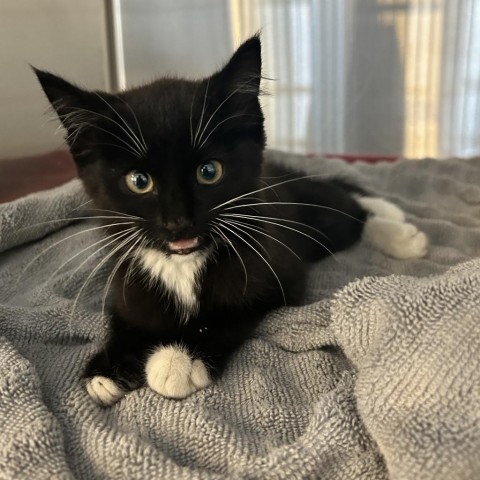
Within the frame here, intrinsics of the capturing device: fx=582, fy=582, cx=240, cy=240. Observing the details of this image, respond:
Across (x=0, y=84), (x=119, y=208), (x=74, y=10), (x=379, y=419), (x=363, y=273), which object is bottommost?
(x=363, y=273)

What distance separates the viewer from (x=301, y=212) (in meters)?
1.62

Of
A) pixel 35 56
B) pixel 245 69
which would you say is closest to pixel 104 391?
pixel 245 69

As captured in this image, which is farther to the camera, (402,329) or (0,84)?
(0,84)

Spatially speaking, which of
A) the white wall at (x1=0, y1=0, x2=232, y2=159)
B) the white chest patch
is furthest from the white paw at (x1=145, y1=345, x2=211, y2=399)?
the white wall at (x1=0, y1=0, x2=232, y2=159)

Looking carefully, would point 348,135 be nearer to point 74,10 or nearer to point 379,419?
point 74,10

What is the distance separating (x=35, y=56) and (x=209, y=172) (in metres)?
1.24

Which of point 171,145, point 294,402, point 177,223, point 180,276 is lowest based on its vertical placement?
point 294,402

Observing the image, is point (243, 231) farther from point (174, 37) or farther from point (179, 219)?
point (174, 37)

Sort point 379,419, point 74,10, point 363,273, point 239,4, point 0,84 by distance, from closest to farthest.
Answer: point 379,419, point 363,273, point 0,84, point 74,10, point 239,4

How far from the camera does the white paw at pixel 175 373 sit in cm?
105

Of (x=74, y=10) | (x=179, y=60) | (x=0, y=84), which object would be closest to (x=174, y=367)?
(x=0, y=84)

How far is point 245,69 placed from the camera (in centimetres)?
114

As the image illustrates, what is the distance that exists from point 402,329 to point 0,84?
153 cm

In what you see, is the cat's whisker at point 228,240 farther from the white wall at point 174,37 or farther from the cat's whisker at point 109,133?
the white wall at point 174,37
